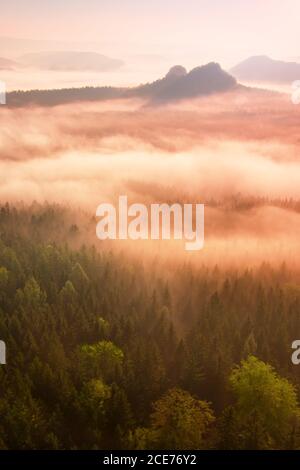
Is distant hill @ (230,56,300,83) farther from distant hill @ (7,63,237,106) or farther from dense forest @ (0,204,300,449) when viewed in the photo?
dense forest @ (0,204,300,449)

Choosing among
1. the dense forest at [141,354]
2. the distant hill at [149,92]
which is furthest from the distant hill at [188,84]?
the dense forest at [141,354]

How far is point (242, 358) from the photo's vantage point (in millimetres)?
24391

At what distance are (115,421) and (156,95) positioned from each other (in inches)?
1468

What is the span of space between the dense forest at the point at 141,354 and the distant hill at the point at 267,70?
16.2m

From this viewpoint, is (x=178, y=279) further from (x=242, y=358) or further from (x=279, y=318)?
(x=242, y=358)

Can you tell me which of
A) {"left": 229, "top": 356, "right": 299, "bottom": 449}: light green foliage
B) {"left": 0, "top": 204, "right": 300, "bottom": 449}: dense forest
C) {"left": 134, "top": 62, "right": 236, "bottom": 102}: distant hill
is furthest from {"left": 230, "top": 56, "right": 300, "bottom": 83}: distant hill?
{"left": 229, "top": 356, "right": 299, "bottom": 449}: light green foliage

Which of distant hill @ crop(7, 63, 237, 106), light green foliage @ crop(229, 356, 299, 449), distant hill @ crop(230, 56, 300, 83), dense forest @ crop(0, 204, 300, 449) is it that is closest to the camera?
dense forest @ crop(0, 204, 300, 449)

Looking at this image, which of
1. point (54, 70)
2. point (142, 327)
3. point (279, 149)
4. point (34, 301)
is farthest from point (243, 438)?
point (279, 149)

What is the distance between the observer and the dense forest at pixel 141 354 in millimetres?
18688

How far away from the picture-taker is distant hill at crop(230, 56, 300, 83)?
3619 cm

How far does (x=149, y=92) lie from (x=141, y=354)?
3271 centimetres

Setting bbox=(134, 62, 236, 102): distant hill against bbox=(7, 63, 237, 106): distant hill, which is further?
bbox=(7, 63, 237, 106): distant hill

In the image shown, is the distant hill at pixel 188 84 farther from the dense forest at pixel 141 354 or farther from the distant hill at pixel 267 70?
the dense forest at pixel 141 354

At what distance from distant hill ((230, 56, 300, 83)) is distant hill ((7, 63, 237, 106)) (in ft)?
14.9
